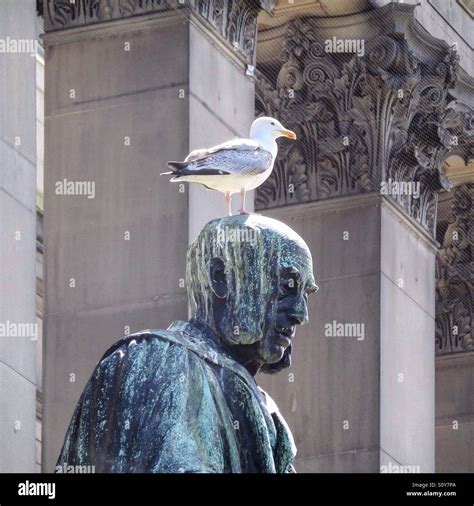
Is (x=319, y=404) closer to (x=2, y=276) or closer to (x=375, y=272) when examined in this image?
(x=375, y=272)

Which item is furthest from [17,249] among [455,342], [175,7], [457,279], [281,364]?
[455,342]

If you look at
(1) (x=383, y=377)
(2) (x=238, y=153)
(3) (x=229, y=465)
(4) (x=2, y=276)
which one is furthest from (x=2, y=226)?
(3) (x=229, y=465)

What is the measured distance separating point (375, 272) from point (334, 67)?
2803mm

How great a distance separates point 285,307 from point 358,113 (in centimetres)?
2229

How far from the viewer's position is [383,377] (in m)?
33.1

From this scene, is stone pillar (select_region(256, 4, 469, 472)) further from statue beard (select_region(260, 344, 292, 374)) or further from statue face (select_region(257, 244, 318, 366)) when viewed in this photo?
statue face (select_region(257, 244, 318, 366))

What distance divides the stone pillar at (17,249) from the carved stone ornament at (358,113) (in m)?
9.70

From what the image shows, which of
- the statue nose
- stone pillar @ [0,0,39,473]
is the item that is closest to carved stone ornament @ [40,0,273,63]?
stone pillar @ [0,0,39,473]

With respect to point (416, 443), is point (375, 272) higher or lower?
higher

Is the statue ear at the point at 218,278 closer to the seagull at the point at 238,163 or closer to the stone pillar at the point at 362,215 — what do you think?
the seagull at the point at 238,163

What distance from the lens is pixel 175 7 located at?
1091 inches

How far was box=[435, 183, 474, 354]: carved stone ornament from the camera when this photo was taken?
41062 mm

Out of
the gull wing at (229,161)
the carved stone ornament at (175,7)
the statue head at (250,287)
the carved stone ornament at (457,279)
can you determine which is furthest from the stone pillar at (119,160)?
the statue head at (250,287)
